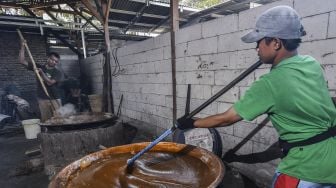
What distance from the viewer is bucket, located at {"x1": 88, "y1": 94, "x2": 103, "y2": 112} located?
7.72 metres

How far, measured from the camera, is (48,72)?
620 centimetres

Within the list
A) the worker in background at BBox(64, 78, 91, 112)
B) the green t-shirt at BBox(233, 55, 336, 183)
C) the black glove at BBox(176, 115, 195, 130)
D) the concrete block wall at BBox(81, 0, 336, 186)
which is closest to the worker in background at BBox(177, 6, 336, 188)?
the green t-shirt at BBox(233, 55, 336, 183)

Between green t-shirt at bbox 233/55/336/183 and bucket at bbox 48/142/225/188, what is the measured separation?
1.92 feet

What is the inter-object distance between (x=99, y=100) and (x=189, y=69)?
14.6ft

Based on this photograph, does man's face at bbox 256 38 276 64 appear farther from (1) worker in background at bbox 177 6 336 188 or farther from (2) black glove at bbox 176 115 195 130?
(2) black glove at bbox 176 115 195 130

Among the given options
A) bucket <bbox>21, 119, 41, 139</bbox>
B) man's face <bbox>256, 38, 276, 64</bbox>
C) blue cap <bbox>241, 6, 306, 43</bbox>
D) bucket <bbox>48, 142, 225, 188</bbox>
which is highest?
blue cap <bbox>241, 6, 306, 43</bbox>

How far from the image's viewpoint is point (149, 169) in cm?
235

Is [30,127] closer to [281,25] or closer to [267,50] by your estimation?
[267,50]

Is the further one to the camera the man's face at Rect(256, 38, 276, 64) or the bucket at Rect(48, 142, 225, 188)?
the bucket at Rect(48, 142, 225, 188)

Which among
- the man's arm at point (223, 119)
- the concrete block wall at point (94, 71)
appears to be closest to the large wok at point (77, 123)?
the man's arm at point (223, 119)

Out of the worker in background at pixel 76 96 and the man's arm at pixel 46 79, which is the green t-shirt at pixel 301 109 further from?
the worker in background at pixel 76 96

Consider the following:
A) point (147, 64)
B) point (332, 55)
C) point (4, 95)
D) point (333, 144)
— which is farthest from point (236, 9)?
point (4, 95)

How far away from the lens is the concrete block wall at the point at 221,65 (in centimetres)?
261

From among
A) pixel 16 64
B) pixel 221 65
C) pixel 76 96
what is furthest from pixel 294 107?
pixel 16 64
